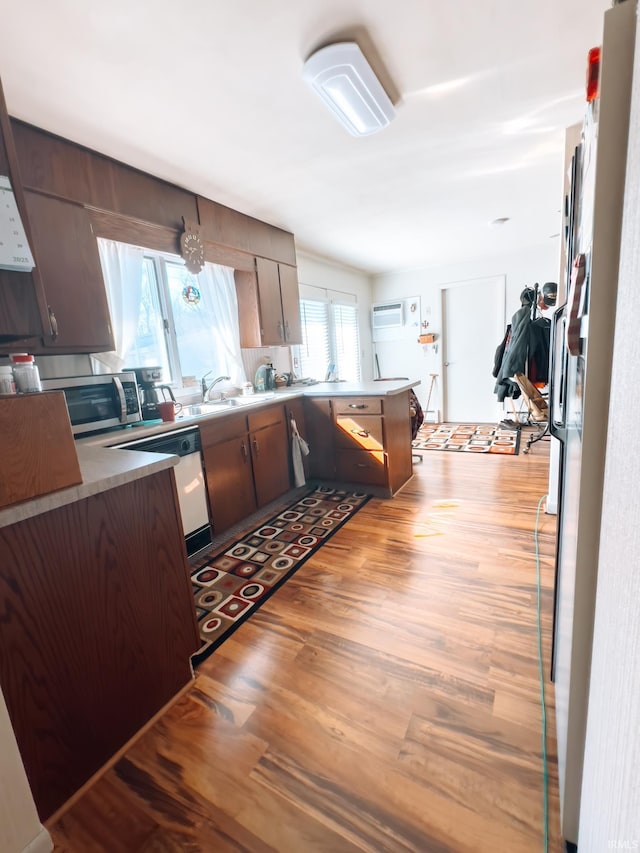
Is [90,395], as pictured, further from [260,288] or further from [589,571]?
[589,571]

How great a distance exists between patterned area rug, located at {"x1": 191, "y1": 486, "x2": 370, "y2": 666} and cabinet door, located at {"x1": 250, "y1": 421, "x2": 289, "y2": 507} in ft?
0.61

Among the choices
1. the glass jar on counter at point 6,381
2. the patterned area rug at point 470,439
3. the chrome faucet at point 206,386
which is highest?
the glass jar on counter at point 6,381

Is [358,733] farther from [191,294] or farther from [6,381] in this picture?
[191,294]

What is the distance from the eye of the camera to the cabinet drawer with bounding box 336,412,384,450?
9.70ft

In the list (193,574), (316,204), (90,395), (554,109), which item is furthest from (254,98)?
(193,574)

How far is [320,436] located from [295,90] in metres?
2.24

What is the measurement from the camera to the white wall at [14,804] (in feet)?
2.91

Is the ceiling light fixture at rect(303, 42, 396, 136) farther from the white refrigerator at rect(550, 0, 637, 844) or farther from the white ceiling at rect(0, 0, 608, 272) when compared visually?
the white refrigerator at rect(550, 0, 637, 844)

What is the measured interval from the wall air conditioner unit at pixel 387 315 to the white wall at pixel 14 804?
577 cm

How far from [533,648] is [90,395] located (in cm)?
239

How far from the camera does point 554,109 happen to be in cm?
196

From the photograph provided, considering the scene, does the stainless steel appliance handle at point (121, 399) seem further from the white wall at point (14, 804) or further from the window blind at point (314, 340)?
the window blind at point (314, 340)

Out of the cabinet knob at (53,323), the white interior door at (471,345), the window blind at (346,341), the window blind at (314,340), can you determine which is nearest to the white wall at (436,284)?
the white interior door at (471,345)

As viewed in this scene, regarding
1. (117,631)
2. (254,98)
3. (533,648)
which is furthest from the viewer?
(254,98)
